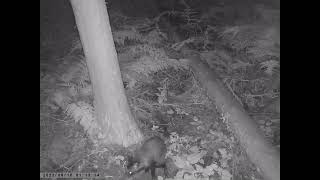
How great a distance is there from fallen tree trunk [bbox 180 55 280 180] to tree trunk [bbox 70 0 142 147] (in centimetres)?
98

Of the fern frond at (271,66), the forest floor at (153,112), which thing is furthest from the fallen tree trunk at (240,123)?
the fern frond at (271,66)

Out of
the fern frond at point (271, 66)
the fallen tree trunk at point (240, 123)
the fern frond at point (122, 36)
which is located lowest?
the fallen tree trunk at point (240, 123)

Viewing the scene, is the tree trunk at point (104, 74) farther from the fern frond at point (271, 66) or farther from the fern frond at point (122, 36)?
the fern frond at point (271, 66)

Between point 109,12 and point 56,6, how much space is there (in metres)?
0.68

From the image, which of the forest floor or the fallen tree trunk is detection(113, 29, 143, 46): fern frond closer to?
the forest floor

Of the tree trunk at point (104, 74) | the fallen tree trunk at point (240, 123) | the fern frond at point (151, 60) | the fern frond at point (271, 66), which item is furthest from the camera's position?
the fern frond at point (151, 60)

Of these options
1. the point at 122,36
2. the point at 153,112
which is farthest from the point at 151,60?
the point at 153,112

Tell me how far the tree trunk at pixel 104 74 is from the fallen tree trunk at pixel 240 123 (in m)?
0.98

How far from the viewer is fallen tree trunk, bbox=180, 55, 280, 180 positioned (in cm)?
461

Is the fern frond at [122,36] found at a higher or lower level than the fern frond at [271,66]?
higher

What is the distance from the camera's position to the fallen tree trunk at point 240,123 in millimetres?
4613

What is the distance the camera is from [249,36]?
5.06 m
